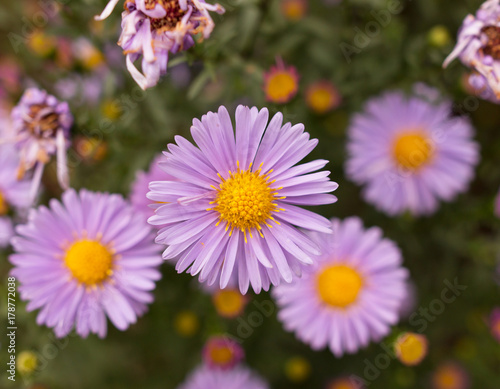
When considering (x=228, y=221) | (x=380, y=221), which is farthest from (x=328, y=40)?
(x=228, y=221)

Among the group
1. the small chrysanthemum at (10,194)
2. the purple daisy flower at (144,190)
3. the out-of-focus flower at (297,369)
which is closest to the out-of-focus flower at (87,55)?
the small chrysanthemum at (10,194)

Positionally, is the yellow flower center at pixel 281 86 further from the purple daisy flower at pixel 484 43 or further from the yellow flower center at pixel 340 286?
the yellow flower center at pixel 340 286

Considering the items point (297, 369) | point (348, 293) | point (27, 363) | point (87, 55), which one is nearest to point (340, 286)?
point (348, 293)

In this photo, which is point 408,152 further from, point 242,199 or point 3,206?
point 3,206

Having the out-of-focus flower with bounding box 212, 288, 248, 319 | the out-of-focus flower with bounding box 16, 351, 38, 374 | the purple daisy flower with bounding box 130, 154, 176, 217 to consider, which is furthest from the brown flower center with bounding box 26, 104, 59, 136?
the out-of-focus flower with bounding box 212, 288, 248, 319

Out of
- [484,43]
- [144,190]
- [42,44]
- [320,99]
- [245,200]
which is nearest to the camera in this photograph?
[245,200]

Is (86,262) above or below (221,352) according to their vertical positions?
above
